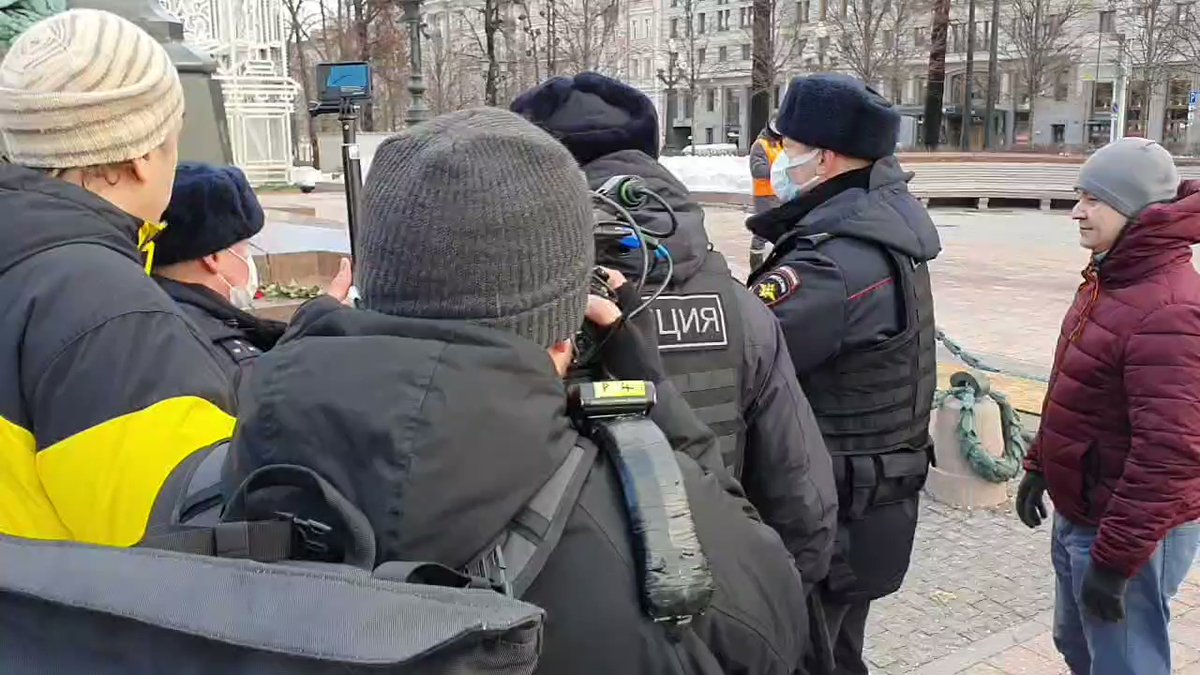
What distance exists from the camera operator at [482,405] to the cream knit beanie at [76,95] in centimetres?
92

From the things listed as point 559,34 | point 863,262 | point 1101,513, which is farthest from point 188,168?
point 559,34

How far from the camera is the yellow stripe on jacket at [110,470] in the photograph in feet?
5.34

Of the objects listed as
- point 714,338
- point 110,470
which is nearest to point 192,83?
point 714,338

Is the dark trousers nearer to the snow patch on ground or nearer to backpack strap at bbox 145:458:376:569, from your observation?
backpack strap at bbox 145:458:376:569

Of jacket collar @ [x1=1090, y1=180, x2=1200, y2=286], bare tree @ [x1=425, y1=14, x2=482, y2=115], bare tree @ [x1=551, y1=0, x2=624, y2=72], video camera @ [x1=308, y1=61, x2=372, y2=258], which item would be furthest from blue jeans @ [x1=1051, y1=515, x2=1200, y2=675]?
bare tree @ [x1=425, y1=14, x2=482, y2=115]

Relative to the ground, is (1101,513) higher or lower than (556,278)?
lower

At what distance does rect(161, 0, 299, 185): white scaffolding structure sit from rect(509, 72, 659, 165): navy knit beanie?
19.4 metres

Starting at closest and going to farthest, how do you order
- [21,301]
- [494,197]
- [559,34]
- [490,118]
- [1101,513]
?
[494,197] → [490,118] → [21,301] → [1101,513] → [559,34]

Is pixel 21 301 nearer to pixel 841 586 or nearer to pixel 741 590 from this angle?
pixel 741 590

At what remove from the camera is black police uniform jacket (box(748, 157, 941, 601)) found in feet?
10.1

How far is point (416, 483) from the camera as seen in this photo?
1.14m

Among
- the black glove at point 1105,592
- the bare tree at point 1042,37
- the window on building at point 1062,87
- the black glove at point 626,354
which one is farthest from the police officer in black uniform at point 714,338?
the window on building at point 1062,87

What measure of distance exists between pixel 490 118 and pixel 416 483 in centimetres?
51

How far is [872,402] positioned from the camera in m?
3.18
